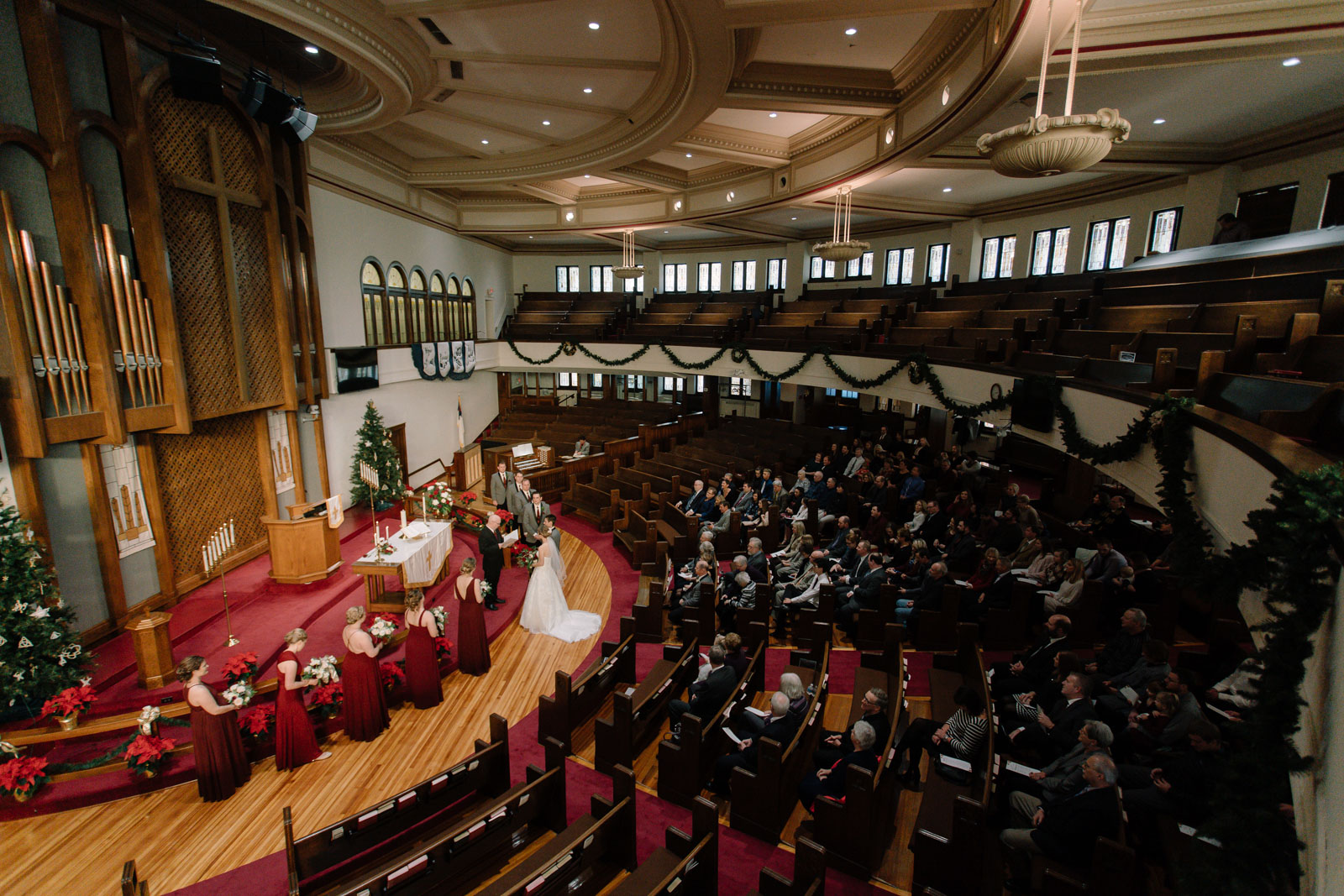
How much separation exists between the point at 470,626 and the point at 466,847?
2.62 meters

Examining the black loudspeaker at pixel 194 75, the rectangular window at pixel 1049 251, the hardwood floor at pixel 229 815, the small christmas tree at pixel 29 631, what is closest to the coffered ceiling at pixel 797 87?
the black loudspeaker at pixel 194 75

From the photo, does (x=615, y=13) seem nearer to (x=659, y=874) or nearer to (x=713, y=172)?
(x=713, y=172)

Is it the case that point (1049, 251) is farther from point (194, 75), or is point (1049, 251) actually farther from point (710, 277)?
point (194, 75)

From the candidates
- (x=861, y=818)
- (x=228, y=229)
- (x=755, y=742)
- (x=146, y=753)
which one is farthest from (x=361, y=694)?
(x=228, y=229)

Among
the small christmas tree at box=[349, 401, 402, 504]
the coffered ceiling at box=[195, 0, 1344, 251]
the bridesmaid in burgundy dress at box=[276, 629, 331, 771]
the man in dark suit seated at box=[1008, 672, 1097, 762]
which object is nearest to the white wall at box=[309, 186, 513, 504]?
the small christmas tree at box=[349, 401, 402, 504]

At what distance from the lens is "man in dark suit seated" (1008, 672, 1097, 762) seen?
3.82 metres

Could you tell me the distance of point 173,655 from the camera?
556 centimetres

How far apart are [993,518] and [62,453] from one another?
978 centimetres

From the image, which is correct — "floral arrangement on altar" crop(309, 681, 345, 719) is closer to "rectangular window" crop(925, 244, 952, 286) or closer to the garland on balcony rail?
the garland on balcony rail

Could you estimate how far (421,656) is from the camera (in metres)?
5.24

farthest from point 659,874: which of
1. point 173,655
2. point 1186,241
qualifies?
point 1186,241

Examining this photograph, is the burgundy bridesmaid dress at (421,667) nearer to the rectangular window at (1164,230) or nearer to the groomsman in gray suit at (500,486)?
the groomsman in gray suit at (500,486)

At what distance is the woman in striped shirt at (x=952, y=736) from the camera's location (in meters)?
3.94

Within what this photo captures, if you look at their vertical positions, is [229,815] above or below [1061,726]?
below
